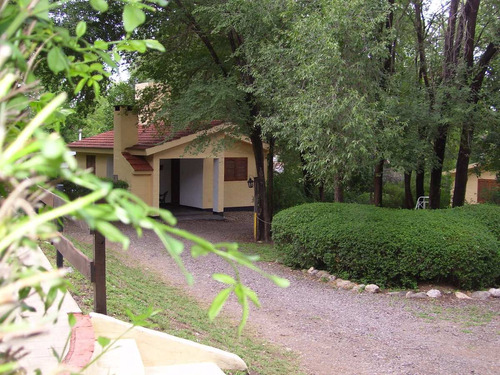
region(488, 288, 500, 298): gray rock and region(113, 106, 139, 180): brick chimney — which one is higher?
region(113, 106, 139, 180): brick chimney

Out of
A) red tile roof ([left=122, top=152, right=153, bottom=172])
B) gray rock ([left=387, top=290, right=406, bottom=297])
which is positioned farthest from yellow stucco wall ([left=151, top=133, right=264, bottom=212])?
gray rock ([left=387, top=290, right=406, bottom=297])

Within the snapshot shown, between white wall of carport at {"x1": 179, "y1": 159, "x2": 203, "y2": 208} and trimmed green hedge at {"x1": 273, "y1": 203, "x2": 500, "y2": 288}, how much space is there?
11976mm

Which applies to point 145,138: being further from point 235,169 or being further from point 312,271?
point 312,271

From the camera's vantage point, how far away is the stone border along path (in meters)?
6.82

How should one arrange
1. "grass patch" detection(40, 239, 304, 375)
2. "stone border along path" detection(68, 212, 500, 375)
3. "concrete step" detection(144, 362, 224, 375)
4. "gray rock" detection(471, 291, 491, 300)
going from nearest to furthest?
"concrete step" detection(144, 362, 224, 375) → "grass patch" detection(40, 239, 304, 375) → "stone border along path" detection(68, 212, 500, 375) → "gray rock" detection(471, 291, 491, 300)

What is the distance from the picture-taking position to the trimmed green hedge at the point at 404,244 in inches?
421

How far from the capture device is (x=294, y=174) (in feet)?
71.5

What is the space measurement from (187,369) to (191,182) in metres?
20.6

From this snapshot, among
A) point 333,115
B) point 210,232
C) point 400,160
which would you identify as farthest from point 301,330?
point 210,232

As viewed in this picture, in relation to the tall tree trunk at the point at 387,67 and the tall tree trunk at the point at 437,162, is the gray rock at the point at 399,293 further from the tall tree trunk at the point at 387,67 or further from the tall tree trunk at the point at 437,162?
the tall tree trunk at the point at 437,162

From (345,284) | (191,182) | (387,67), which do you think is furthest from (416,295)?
(191,182)

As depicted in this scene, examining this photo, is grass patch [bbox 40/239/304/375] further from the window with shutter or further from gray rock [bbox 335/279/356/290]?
the window with shutter

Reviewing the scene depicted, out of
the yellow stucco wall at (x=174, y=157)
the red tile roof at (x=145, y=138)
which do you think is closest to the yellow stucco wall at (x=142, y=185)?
the yellow stucco wall at (x=174, y=157)

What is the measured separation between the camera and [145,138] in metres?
23.0
